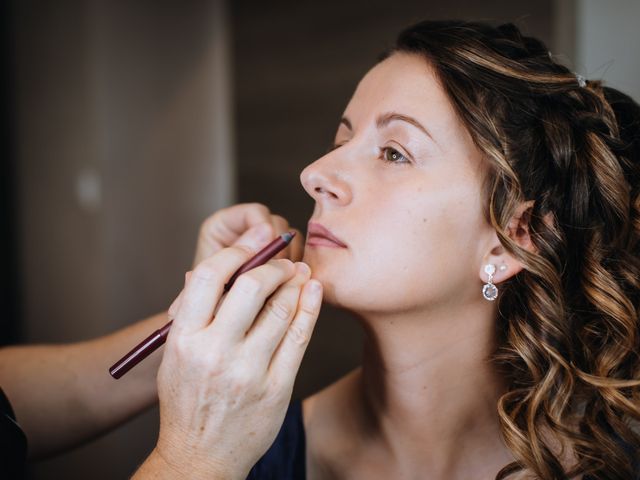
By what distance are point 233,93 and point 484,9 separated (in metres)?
1.43

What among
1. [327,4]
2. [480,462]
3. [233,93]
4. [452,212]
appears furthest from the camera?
[233,93]

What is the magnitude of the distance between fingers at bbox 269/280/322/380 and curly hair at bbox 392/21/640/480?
1.21ft

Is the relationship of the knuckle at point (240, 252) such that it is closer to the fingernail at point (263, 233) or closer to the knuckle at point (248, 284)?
the knuckle at point (248, 284)

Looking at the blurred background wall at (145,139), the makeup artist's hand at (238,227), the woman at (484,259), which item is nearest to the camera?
the woman at (484,259)

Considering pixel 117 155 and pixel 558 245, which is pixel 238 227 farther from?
pixel 117 155

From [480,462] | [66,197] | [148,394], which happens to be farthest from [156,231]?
[480,462]

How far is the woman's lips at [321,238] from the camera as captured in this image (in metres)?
1.07

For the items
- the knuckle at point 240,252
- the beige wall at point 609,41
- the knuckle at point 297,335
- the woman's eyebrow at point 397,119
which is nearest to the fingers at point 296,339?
the knuckle at point 297,335

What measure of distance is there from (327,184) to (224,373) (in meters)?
0.41

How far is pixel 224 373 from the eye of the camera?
33.7 inches

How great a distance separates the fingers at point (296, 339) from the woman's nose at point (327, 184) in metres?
0.20

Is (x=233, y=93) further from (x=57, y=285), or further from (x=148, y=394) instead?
(x=148, y=394)

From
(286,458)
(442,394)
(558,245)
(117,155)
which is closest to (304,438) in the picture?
(286,458)

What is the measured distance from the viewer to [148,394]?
4.09ft
